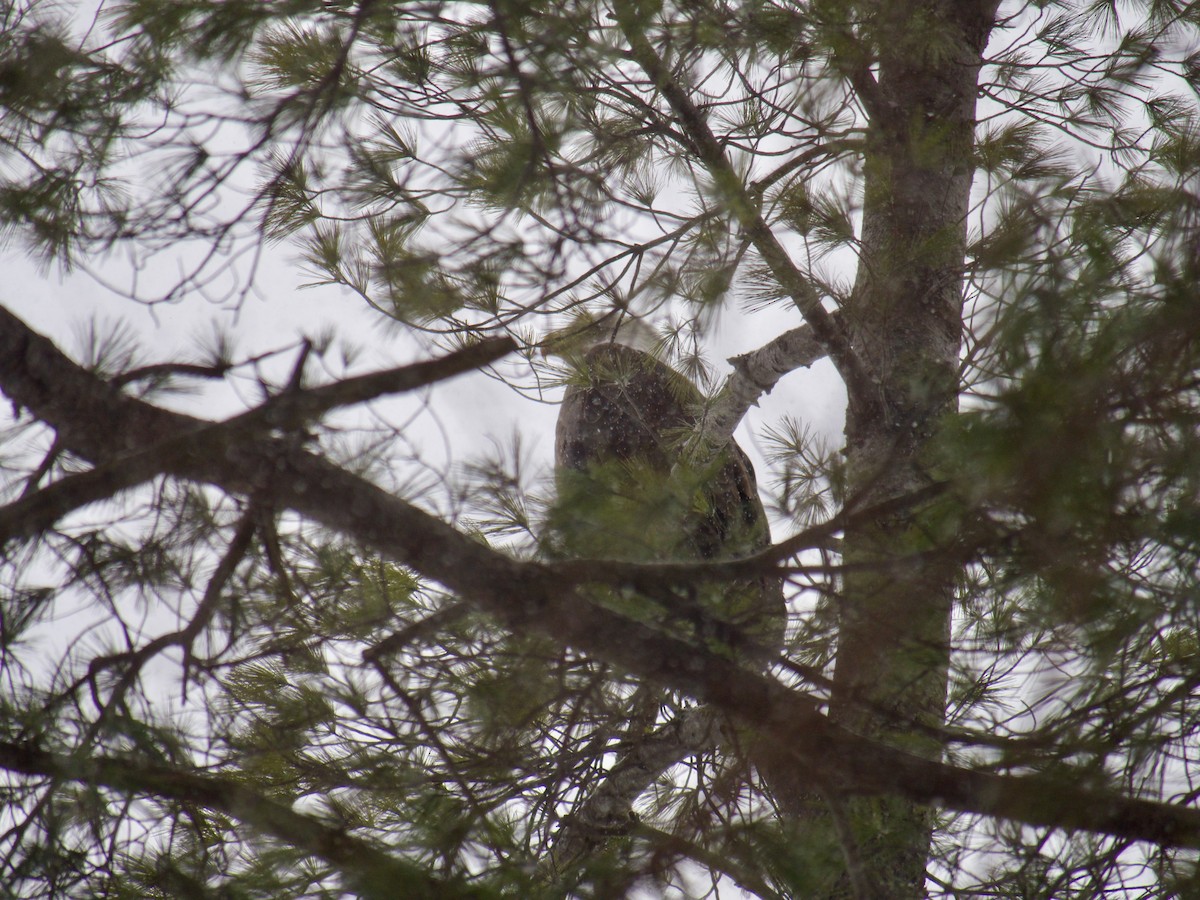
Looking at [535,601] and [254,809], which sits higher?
[535,601]

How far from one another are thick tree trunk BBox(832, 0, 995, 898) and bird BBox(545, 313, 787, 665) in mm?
130

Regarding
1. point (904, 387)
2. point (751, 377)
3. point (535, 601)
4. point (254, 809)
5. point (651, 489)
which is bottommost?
point (254, 809)

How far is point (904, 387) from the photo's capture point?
1.67 metres

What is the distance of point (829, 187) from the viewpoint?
5.35 feet

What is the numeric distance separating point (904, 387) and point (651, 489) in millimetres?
653

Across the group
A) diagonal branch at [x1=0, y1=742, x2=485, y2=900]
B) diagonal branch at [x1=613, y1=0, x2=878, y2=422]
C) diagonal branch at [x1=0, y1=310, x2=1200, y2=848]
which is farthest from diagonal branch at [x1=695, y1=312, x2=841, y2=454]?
diagonal branch at [x1=0, y1=742, x2=485, y2=900]

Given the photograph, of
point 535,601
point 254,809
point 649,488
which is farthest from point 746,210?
point 254,809

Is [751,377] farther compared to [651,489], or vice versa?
[751,377]

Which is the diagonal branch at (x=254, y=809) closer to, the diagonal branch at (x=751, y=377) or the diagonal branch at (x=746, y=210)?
the diagonal branch at (x=746, y=210)

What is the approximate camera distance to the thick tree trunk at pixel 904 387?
1.10 meters

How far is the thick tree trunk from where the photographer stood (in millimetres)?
1102

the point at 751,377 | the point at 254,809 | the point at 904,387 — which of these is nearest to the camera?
the point at 254,809

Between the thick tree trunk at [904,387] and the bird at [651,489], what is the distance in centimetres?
13

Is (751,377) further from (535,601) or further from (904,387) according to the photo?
(535,601)
